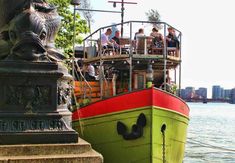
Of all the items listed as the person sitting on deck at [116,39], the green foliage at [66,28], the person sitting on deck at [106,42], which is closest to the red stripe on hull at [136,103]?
the person sitting on deck at [106,42]

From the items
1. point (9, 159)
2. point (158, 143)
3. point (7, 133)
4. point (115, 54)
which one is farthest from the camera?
point (115, 54)

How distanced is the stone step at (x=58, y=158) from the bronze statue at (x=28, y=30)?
3.59 feet

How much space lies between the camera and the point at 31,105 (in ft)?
16.9

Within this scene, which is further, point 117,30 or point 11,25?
point 117,30

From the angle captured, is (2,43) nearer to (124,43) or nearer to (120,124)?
(120,124)

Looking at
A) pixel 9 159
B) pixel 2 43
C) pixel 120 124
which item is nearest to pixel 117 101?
pixel 120 124

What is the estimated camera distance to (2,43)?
5.66 meters

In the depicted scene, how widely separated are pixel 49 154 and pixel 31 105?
56 centimetres

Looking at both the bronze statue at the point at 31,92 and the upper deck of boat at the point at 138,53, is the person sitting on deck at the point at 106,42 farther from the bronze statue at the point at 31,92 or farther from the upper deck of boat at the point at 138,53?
the bronze statue at the point at 31,92

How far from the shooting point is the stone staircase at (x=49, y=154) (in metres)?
4.74

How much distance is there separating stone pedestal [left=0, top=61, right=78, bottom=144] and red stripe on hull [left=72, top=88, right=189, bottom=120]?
245 inches

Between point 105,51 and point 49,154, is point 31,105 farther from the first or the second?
point 105,51

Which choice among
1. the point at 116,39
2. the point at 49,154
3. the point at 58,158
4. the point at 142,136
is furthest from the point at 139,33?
the point at 58,158

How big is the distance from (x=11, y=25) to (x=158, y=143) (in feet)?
22.9
